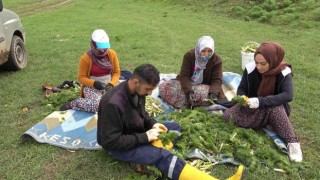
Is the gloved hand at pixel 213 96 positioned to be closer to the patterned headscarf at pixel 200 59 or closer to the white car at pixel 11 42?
the patterned headscarf at pixel 200 59

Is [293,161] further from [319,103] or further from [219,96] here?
[319,103]

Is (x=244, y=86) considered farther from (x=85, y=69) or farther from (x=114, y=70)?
(x=85, y=69)

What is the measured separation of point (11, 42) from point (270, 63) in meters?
5.25

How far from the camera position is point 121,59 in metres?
8.30

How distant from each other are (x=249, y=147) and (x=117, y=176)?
4.74ft

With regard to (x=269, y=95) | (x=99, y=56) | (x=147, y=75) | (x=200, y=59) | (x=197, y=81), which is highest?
(x=147, y=75)

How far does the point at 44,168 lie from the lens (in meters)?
3.94

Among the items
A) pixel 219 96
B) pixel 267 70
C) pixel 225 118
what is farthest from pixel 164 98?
pixel 267 70

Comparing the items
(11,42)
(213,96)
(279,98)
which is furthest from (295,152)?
(11,42)

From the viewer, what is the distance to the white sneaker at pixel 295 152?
3978 millimetres

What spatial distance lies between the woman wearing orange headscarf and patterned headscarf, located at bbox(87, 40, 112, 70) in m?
1.86

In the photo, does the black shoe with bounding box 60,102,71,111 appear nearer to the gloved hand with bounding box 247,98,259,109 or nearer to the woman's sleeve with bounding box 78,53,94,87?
the woman's sleeve with bounding box 78,53,94,87

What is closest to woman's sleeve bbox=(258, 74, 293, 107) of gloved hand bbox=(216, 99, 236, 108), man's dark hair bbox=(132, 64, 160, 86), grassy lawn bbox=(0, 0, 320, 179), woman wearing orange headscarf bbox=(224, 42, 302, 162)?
woman wearing orange headscarf bbox=(224, 42, 302, 162)

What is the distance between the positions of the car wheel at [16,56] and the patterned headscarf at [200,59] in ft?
12.8
